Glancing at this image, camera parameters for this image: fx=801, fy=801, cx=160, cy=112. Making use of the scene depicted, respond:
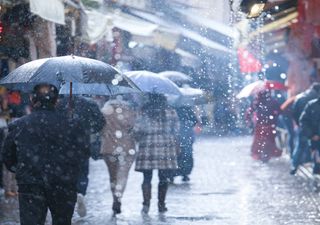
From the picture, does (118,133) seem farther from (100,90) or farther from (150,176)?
(100,90)

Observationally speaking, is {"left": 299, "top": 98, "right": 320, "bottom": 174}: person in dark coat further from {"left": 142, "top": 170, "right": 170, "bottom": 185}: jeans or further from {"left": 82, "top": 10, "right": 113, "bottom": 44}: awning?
{"left": 82, "top": 10, "right": 113, "bottom": 44}: awning

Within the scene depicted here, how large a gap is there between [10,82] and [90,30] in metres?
10.0

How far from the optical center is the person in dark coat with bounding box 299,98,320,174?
592 inches

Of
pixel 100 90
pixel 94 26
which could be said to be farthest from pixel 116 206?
pixel 94 26

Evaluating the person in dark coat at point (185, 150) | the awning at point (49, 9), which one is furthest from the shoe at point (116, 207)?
the person in dark coat at point (185, 150)

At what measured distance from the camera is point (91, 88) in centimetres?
948

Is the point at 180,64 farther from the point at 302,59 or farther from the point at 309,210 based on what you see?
the point at 309,210

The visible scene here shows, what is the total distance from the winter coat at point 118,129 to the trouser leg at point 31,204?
4906mm

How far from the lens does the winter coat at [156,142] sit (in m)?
11.6

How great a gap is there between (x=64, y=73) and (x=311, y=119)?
328 inches

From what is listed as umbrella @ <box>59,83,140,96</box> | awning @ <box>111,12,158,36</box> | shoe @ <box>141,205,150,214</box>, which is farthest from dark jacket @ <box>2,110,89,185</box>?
awning @ <box>111,12,158,36</box>

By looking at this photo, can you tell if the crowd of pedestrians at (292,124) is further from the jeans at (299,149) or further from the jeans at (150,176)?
the jeans at (150,176)

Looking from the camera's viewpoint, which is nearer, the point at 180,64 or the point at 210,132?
the point at 180,64

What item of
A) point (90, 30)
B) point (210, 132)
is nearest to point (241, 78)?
point (210, 132)
